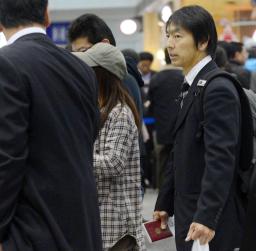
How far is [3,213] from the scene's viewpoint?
7.33ft

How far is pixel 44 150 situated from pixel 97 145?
3.07ft

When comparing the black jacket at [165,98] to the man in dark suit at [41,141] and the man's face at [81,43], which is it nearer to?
the man's face at [81,43]

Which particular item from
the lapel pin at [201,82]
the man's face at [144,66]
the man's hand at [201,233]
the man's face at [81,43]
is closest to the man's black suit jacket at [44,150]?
the man's hand at [201,233]

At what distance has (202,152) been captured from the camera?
9.87 ft

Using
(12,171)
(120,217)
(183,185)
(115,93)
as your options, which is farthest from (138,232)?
(12,171)

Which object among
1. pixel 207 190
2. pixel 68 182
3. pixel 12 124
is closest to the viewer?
pixel 12 124

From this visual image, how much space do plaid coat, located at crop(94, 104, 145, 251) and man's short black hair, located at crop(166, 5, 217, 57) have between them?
0.48m

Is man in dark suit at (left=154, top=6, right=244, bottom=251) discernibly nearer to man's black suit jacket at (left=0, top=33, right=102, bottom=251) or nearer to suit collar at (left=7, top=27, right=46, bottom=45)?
man's black suit jacket at (left=0, top=33, right=102, bottom=251)

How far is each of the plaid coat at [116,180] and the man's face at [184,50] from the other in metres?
0.36

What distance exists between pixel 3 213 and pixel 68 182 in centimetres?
26

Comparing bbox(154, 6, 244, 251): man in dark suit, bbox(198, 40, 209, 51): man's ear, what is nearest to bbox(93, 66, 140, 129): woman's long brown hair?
bbox(154, 6, 244, 251): man in dark suit

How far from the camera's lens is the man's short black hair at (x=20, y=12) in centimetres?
238

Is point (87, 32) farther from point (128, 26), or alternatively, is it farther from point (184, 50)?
point (128, 26)

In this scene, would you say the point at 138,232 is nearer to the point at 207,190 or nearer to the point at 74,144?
the point at 207,190
